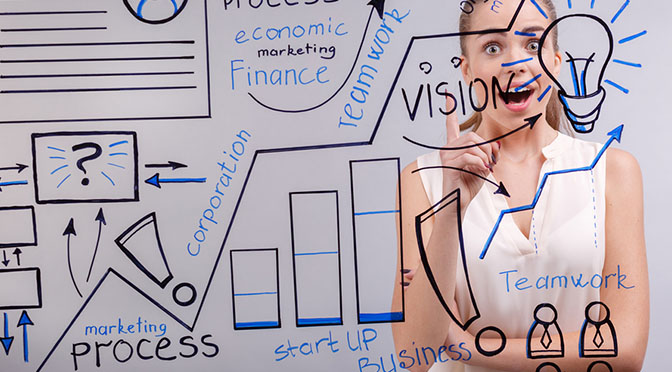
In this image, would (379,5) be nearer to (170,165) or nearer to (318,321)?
(170,165)

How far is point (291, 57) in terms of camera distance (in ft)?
5.16

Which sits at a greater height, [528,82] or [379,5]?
[379,5]

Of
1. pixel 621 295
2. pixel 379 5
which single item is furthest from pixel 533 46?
pixel 621 295

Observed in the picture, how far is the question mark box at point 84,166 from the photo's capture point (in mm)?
1567

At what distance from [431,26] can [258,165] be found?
0.56m

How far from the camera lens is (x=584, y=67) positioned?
158cm

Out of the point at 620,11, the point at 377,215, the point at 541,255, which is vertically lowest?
the point at 541,255

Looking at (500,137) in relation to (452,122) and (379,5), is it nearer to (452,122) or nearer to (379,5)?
(452,122)

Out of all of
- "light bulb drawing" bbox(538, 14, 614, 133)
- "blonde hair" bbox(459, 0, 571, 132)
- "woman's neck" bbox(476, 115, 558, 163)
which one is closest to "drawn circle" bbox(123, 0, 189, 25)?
"blonde hair" bbox(459, 0, 571, 132)

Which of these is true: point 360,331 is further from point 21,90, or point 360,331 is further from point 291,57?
point 21,90

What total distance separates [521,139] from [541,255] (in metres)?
0.29

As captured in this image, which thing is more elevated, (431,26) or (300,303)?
(431,26)

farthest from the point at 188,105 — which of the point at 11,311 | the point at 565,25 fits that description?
the point at 565,25

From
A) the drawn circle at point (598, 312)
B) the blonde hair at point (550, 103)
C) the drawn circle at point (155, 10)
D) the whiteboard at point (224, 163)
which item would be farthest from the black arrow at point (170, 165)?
the drawn circle at point (598, 312)
